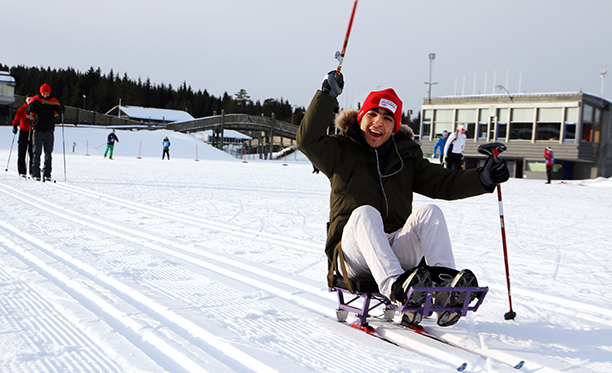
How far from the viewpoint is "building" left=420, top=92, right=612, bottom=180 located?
28438 millimetres

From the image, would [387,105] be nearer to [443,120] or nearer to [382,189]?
[382,189]

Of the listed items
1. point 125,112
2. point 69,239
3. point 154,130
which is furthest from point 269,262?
point 125,112

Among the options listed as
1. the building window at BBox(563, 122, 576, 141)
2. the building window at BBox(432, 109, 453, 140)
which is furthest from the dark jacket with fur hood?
the building window at BBox(432, 109, 453, 140)

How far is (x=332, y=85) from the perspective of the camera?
7.70ft

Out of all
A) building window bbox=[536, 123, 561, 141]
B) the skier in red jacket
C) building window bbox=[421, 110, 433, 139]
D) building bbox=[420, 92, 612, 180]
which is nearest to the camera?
the skier in red jacket

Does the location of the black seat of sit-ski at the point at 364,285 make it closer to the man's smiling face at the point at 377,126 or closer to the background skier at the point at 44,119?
the man's smiling face at the point at 377,126

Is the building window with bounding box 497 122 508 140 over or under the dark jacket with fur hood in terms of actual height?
over

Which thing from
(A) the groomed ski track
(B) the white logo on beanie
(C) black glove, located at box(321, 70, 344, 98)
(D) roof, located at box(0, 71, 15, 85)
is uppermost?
(D) roof, located at box(0, 71, 15, 85)

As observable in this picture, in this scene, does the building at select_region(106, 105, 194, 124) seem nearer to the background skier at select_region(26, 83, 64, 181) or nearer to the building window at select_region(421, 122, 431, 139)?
the building window at select_region(421, 122, 431, 139)

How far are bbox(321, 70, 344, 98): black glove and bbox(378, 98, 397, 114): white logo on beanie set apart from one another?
10.7 inches

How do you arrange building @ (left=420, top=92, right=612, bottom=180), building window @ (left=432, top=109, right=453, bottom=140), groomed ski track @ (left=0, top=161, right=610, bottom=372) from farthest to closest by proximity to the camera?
building window @ (left=432, top=109, right=453, bottom=140) < building @ (left=420, top=92, right=612, bottom=180) < groomed ski track @ (left=0, top=161, right=610, bottom=372)

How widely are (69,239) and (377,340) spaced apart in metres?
3.14

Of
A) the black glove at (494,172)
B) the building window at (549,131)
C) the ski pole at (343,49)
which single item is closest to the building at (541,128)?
the building window at (549,131)

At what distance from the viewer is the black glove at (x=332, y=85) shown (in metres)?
2.34
